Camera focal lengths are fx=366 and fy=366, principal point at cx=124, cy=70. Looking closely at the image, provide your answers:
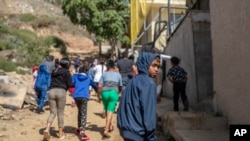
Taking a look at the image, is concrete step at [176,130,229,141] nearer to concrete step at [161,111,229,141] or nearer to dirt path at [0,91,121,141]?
concrete step at [161,111,229,141]

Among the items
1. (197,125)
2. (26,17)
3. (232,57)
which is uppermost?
(26,17)

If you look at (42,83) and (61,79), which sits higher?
(61,79)

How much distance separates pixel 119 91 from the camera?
28.0 feet

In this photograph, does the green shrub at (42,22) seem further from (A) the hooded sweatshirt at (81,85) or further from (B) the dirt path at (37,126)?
(A) the hooded sweatshirt at (81,85)

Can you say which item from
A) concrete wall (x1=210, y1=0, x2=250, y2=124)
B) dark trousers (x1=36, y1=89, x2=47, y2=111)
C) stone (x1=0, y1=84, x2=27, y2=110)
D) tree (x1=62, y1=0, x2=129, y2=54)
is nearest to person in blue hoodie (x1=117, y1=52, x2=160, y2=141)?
concrete wall (x1=210, y1=0, x2=250, y2=124)

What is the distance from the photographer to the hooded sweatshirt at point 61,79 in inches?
282

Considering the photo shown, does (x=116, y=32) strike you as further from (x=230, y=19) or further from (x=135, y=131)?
(x=135, y=131)

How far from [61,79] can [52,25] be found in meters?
37.2

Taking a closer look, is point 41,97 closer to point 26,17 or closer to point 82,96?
point 82,96

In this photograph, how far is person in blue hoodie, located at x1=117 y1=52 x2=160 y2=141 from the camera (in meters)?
3.62

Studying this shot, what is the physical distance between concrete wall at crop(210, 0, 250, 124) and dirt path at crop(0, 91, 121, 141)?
7.50 feet

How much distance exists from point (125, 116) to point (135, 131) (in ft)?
0.64

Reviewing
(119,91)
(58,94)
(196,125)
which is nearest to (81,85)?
(58,94)

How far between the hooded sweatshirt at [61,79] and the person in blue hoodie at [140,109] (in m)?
3.61
